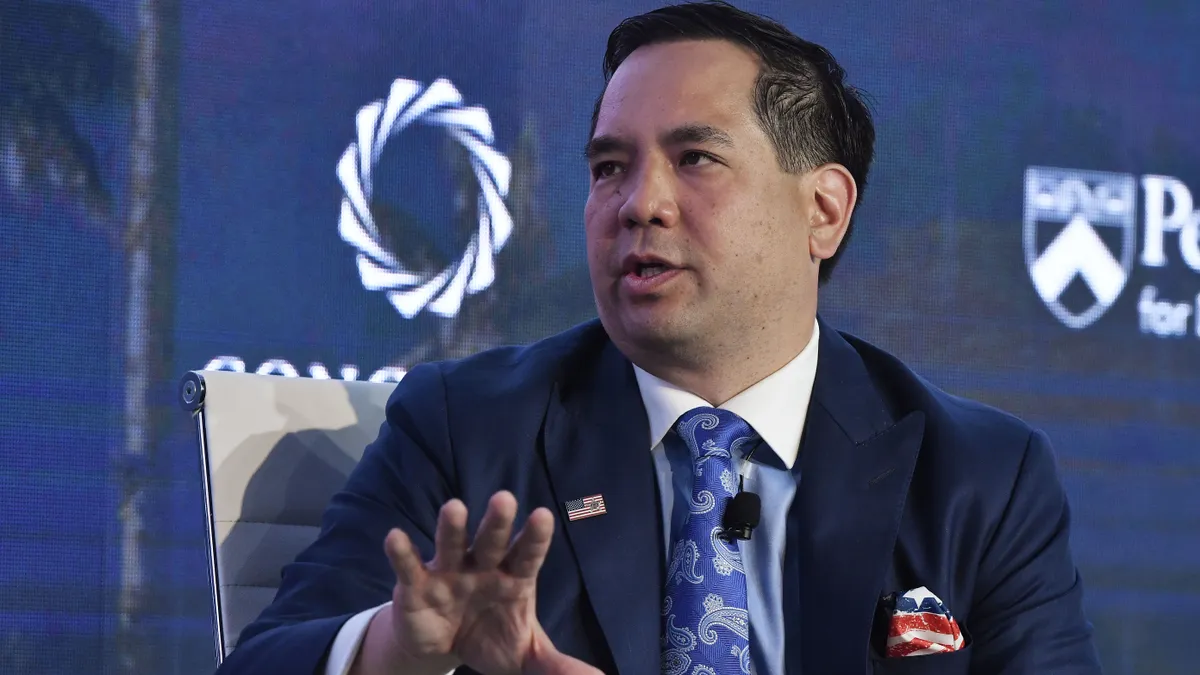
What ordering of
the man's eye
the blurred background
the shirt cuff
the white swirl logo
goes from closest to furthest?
the shirt cuff < the man's eye < the blurred background < the white swirl logo

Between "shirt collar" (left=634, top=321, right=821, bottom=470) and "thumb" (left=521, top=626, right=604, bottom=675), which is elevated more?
"shirt collar" (left=634, top=321, right=821, bottom=470)

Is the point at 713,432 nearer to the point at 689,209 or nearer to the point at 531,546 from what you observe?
the point at 689,209

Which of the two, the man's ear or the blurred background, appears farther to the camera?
the blurred background

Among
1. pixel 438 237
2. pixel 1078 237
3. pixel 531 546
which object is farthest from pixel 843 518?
pixel 1078 237

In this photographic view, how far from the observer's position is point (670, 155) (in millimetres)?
1751

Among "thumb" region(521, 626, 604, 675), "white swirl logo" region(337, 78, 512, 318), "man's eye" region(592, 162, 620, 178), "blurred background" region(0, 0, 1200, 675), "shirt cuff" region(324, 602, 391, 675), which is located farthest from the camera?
"white swirl logo" region(337, 78, 512, 318)

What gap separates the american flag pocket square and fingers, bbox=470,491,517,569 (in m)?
0.63

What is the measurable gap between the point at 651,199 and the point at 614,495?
356 mm

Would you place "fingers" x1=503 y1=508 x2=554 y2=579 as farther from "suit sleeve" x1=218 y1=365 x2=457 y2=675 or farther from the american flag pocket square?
the american flag pocket square

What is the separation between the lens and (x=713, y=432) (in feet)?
5.60

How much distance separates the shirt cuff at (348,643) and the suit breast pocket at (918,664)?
1.96 feet

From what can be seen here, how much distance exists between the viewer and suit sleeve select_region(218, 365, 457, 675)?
1.43 meters

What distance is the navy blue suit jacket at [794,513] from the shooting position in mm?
1582

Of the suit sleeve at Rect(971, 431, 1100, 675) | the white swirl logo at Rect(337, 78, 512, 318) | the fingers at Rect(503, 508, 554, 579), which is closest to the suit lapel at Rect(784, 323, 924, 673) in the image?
the suit sleeve at Rect(971, 431, 1100, 675)
